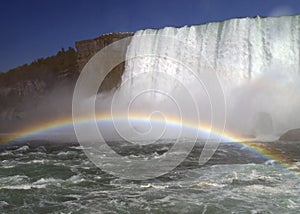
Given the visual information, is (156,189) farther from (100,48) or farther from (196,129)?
(100,48)

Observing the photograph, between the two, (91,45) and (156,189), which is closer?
(156,189)

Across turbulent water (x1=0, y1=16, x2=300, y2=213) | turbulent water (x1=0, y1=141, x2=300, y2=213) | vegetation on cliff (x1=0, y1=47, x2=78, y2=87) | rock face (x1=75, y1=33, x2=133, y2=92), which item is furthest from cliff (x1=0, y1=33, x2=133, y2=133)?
turbulent water (x1=0, y1=141, x2=300, y2=213)

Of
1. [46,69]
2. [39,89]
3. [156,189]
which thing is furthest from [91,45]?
[156,189]

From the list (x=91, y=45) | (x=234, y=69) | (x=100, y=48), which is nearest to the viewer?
(x=234, y=69)

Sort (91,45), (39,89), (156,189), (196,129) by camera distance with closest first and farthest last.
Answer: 1. (156,189)
2. (196,129)
3. (91,45)
4. (39,89)

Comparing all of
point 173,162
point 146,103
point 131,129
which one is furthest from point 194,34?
point 173,162

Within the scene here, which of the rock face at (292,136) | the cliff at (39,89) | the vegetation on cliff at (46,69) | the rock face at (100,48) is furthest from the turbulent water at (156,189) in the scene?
the vegetation on cliff at (46,69)

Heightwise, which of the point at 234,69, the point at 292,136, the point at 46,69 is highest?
the point at 46,69
